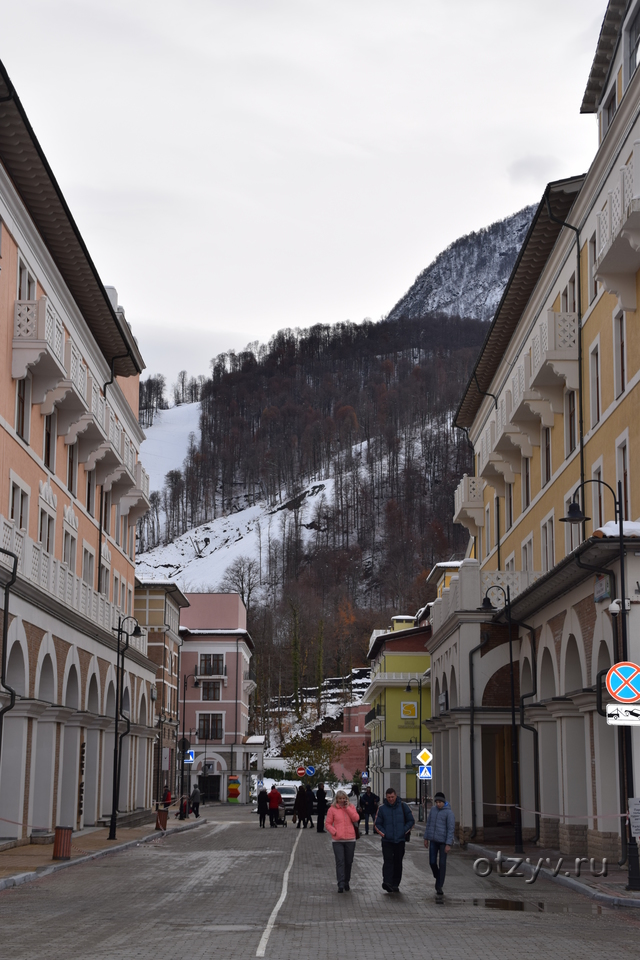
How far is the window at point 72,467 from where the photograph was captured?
3688cm

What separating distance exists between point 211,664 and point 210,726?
495 cm

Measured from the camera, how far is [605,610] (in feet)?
73.8

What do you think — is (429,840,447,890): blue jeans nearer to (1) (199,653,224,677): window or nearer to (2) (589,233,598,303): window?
(2) (589,233,598,303): window

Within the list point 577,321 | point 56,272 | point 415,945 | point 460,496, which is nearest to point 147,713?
point 460,496

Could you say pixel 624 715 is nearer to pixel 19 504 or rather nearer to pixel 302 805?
pixel 19 504

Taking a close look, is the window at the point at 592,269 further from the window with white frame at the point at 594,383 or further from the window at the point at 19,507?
the window at the point at 19,507

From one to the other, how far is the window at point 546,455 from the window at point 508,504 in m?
6.34

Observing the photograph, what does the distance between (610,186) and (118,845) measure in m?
20.6

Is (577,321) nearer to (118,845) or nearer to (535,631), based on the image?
(535,631)

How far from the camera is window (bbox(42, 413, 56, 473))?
33.5m

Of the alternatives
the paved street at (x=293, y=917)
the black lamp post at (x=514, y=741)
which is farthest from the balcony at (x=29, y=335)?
the black lamp post at (x=514, y=741)

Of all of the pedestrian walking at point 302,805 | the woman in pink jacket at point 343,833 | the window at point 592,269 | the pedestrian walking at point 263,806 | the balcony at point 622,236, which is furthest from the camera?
the pedestrian walking at point 302,805

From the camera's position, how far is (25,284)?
29.6 meters

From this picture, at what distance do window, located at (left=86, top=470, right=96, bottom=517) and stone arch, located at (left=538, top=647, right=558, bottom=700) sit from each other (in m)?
17.6
